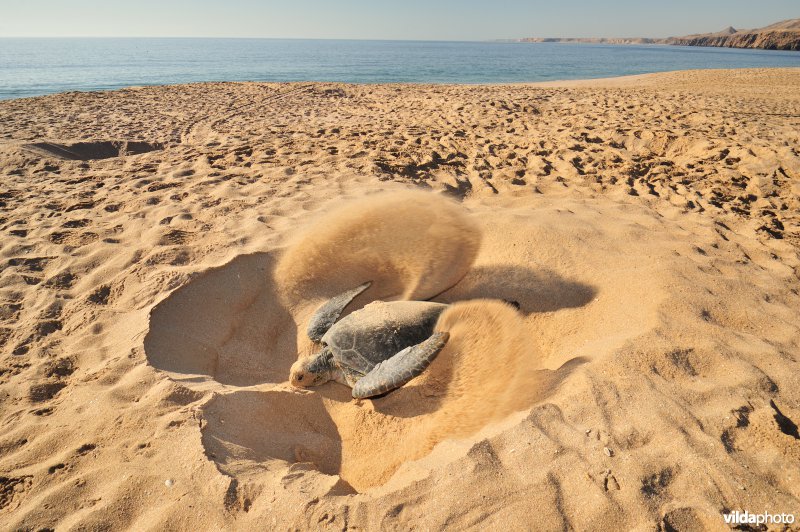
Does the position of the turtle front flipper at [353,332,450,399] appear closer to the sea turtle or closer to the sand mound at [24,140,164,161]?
the sea turtle

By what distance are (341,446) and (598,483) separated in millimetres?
1576

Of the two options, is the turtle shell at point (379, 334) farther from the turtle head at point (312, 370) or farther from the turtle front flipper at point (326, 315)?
the turtle front flipper at point (326, 315)

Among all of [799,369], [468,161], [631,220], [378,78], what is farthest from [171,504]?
[378,78]

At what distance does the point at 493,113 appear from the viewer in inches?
403

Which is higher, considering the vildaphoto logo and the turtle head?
the vildaphoto logo

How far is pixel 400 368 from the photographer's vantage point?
2.59m

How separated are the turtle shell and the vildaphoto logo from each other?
1865 millimetres

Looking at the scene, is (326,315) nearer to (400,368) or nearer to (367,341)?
(367,341)

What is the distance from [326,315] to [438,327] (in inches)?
42.0

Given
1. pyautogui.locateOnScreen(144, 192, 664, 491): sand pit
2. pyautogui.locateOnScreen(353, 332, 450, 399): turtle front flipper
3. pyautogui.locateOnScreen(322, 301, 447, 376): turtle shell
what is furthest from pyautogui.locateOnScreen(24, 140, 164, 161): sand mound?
pyautogui.locateOnScreen(353, 332, 450, 399): turtle front flipper

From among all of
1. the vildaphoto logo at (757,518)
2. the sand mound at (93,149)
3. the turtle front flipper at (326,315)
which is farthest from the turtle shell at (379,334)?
the sand mound at (93,149)

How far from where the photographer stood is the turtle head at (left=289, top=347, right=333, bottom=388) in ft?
9.87

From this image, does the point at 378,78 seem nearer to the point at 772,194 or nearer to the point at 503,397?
the point at 772,194

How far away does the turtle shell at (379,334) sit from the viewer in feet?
9.68
